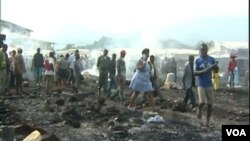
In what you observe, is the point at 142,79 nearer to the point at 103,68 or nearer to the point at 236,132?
the point at 103,68

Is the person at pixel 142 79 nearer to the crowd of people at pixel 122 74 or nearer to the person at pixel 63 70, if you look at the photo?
the crowd of people at pixel 122 74

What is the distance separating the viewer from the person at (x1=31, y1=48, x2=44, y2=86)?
20119mm

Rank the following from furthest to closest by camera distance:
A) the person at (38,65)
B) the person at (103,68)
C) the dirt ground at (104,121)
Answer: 1. the person at (38,65)
2. the person at (103,68)
3. the dirt ground at (104,121)

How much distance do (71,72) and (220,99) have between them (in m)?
5.81

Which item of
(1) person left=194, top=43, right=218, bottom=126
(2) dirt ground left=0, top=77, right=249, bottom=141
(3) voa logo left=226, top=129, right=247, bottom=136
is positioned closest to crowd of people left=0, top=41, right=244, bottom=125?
(1) person left=194, top=43, right=218, bottom=126

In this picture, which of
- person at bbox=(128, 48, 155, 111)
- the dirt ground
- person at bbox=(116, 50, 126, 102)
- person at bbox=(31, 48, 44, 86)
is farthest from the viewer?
person at bbox=(31, 48, 44, 86)

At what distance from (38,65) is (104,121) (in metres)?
9.77

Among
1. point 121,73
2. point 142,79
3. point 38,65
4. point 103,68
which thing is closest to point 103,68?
point 103,68

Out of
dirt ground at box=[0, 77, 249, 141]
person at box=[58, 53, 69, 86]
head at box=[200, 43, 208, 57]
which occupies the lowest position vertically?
dirt ground at box=[0, 77, 249, 141]

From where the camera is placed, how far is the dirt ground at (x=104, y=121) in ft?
31.6

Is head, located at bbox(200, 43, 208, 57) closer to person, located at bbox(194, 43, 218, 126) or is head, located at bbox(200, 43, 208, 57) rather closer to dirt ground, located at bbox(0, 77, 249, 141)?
person, located at bbox(194, 43, 218, 126)

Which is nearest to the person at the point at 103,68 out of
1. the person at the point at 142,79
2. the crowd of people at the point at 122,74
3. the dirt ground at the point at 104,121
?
the crowd of people at the point at 122,74

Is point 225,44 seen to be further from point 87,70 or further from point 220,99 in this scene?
point 220,99

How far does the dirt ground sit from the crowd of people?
A: 52cm
